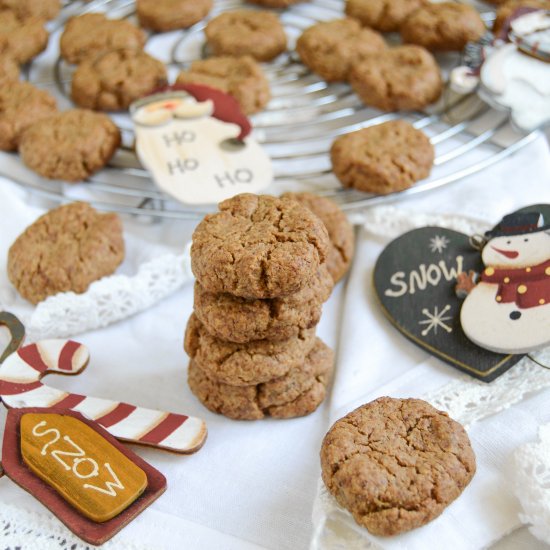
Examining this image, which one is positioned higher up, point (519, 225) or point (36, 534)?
point (519, 225)

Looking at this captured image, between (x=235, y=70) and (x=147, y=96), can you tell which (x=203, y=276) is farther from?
(x=235, y=70)

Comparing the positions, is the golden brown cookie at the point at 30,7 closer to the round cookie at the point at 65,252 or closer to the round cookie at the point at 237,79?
the round cookie at the point at 237,79

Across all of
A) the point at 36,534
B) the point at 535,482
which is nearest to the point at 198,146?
the point at 36,534

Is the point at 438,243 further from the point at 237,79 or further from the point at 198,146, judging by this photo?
the point at 237,79

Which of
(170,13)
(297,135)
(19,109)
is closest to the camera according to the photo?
(19,109)

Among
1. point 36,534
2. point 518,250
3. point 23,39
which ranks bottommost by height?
point 36,534

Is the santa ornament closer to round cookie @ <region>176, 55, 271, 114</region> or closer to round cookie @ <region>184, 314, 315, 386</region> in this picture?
round cookie @ <region>176, 55, 271, 114</region>

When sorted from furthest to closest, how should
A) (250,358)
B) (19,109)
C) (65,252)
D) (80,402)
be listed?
(19,109) < (65,252) < (80,402) < (250,358)

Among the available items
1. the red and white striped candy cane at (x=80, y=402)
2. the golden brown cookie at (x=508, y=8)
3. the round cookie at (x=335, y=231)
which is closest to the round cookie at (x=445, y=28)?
the golden brown cookie at (x=508, y=8)
